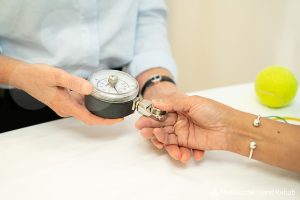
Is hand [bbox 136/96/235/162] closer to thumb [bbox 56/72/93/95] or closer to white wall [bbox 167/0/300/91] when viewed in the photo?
thumb [bbox 56/72/93/95]

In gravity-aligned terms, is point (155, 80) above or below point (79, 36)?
below

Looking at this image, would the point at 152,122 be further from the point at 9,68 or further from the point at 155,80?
the point at 9,68

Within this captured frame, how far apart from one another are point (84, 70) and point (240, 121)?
44cm

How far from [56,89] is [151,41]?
398mm

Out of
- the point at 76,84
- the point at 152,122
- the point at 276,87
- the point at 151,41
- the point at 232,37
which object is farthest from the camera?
the point at 232,37

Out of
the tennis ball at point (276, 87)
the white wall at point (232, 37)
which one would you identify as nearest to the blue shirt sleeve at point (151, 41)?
the tennis ball at point (276, 87)

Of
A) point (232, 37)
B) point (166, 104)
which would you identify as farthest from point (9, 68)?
point (232, 37)

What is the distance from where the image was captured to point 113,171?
2.23 ft

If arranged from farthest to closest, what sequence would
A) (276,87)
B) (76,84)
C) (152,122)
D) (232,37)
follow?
(232,37)
(276,87)
(152,122)
(76,84)

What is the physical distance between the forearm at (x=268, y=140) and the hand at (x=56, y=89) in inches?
9.9

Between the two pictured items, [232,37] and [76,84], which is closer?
[76,84]

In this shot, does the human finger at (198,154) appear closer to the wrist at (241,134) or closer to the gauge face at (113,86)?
the wrist at (241,134)

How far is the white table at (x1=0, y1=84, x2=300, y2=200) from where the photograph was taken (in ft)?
2.10

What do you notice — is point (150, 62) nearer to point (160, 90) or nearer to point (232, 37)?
point (160, 90)
